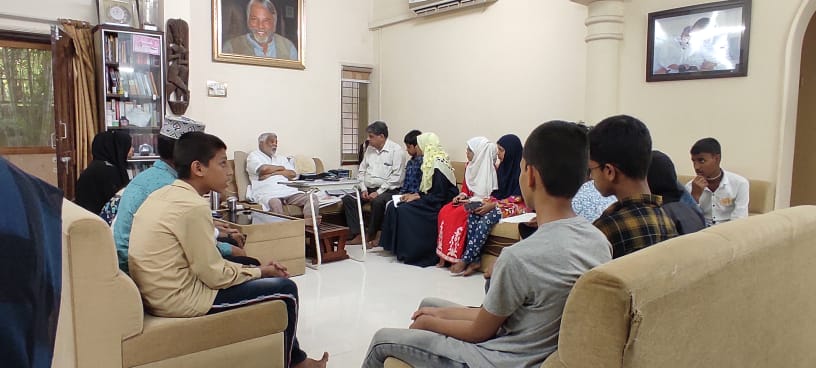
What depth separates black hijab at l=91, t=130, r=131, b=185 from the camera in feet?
11.3

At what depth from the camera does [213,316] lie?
2131 mm

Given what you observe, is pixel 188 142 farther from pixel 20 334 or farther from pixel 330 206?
pixel 330 206

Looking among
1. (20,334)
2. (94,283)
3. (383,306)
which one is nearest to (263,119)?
(383,306)

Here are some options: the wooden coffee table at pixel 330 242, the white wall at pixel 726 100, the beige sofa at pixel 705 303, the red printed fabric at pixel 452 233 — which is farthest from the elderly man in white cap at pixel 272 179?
the beige sofa at pixel 705 303

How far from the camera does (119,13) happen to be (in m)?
5.23

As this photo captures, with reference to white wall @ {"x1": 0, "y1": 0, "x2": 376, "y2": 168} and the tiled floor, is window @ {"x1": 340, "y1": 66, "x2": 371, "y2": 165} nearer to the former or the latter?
white wall @ {"x1": 0, "y1": 0, "x2": 376, "y2": 168}

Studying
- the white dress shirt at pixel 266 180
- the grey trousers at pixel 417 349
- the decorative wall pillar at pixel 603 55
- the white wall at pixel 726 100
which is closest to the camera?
the grey trousers at pixel 417 349

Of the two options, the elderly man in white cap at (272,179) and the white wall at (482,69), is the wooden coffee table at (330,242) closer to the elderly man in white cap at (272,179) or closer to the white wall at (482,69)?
the elderly man in white cap at (272,179)

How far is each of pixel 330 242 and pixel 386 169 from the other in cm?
126

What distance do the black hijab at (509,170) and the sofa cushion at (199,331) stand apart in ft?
9.81

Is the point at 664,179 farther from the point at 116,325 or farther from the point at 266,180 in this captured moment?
the point at 266,180

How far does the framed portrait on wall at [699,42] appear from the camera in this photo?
3.87 meters

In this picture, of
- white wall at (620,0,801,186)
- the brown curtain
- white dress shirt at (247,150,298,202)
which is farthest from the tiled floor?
the brown curtain

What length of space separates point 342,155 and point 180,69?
2356 mm
